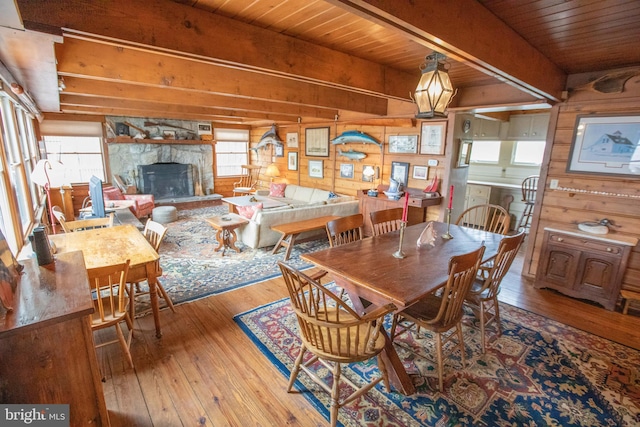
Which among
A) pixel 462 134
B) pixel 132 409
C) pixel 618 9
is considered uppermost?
pixel 618 9

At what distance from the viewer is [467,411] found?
182cm

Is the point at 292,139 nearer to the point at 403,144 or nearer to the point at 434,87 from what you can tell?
the point at 403,144

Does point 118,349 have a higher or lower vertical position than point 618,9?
lower

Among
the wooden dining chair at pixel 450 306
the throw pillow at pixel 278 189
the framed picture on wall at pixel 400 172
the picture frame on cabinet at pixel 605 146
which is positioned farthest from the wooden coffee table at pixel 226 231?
the picture frame on cabinet at pixel 605 146

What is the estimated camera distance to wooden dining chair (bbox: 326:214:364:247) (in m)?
2.58

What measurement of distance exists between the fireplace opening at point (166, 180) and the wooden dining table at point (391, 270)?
271 inches

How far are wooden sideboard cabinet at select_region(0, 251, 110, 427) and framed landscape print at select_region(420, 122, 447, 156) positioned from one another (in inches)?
177

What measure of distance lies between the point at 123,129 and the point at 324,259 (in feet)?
23.5

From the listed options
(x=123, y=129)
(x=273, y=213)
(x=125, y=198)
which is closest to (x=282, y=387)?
(x=273, y=213)

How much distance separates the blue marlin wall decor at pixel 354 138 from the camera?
5.46 meters

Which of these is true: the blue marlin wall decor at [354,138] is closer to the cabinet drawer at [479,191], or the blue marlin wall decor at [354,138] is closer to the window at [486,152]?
the cabinet drawer at [479,191]

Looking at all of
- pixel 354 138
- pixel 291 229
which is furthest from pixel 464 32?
pixel 354 138

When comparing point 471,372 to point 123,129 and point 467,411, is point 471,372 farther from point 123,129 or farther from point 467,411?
point 123,129

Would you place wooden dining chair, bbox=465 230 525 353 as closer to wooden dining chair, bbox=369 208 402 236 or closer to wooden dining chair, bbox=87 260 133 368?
wooden dining chair, bbox=369 208 402 236
